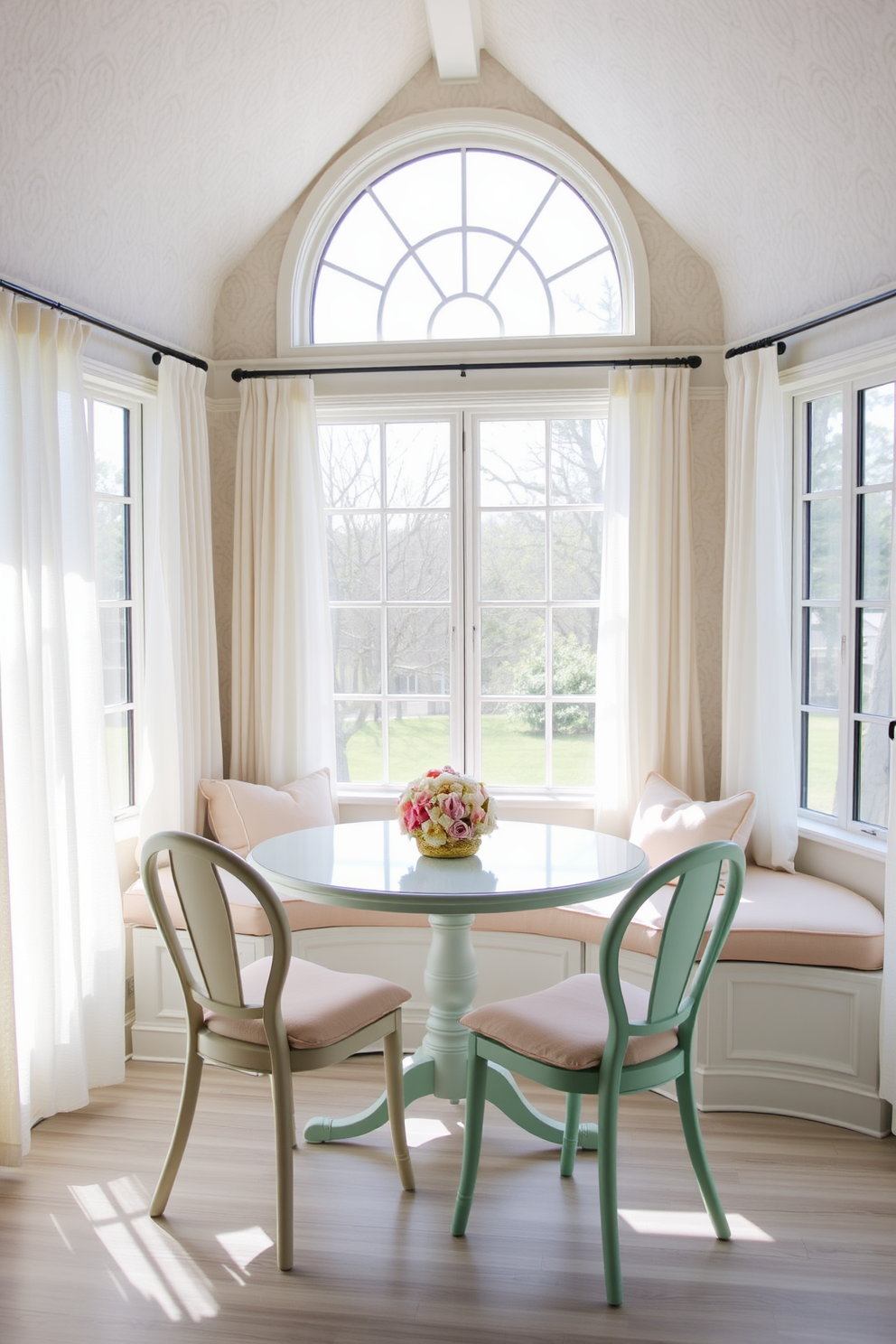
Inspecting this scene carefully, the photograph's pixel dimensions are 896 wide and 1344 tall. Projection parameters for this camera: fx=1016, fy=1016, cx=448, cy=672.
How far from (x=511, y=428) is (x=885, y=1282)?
10.3 feet

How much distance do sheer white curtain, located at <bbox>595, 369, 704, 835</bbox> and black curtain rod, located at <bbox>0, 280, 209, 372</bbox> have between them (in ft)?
5.42

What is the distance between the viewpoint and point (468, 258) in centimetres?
422

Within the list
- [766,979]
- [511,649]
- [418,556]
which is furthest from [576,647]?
[766,979]

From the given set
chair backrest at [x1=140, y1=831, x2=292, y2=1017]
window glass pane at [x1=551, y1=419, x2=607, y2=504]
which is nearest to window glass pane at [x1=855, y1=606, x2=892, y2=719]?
window glass pane at [x1=551, y1=419, x2=607, y2=504]

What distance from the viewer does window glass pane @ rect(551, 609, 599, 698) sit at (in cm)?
423

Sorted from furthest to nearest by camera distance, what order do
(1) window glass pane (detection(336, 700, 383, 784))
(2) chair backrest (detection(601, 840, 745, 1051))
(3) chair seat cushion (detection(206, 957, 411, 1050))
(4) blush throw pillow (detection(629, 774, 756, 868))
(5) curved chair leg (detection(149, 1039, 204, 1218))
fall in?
(1) window glass pane (detection(336, 700, 383, 784)) → (4) blush throw pillow (detection(629, 774, 756, 868)) → (5) curved chair leg (detection(149, 1039, 204, 1218)) → (3) chair seat cushion (detection(206, 957, 411, 1050)) → (2) chair backrest (detection(601, 840, 745, 1051))

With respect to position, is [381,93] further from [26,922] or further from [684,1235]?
[684,1235]

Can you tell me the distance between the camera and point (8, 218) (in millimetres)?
2873

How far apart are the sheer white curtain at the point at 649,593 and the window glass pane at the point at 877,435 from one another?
0.67 m

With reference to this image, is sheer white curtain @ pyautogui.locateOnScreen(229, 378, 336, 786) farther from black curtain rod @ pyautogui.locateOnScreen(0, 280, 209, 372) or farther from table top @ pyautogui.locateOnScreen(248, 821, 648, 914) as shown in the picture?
table top @ pyautogui.locateOnScreen(248, 821, 648, 914)

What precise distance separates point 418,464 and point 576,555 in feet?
2.50

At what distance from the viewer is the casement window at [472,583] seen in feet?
13.8

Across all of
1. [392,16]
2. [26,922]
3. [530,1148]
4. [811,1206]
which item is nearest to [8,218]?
[392,16]

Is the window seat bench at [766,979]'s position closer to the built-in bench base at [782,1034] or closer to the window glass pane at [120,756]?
the built-in bench base at [782,1034]
